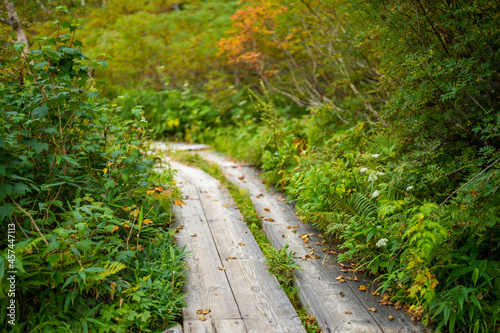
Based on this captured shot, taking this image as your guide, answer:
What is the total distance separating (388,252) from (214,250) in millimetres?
1598

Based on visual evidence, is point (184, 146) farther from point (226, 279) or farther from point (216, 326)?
point (216, 326)

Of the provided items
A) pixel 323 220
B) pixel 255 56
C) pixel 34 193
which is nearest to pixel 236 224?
pixel 323 220

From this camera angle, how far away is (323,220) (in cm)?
373

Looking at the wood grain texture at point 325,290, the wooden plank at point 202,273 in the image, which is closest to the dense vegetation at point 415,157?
the wood grain texture at point 325,290

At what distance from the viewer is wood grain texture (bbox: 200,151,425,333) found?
2494 mm

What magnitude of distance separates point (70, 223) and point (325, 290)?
6.78 ft

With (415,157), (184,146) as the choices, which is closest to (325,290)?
(415,157)

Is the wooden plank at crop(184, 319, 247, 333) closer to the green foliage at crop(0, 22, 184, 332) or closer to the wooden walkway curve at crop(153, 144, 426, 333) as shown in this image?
the wooden walkway curve at crop(153, 144, 426, 333)

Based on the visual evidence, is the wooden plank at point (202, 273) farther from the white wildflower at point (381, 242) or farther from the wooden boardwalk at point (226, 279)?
the white wildflower at point (381, 242)

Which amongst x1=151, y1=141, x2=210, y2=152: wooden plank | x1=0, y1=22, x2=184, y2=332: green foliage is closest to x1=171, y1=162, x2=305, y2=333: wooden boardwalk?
x1=0, y1=22, x2=184, y2=332: green foliage

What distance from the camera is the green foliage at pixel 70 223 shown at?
2369 mm

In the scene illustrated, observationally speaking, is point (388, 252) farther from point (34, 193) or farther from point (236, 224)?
point (34, 193)

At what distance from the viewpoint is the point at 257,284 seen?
9.66 ft

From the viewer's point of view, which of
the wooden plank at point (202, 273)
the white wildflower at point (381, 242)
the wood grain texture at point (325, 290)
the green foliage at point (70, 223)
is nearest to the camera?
the green foliage at point (70, 223)
